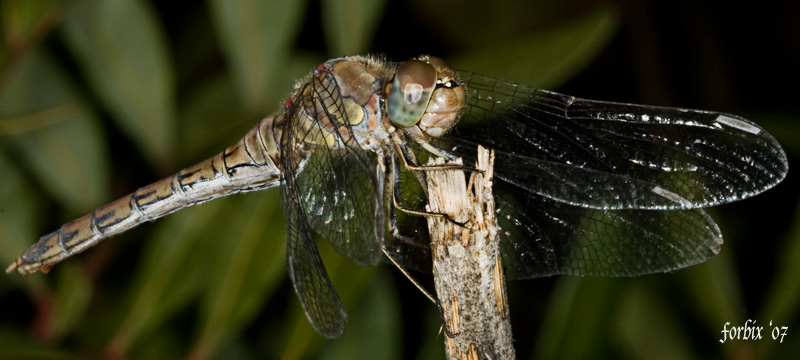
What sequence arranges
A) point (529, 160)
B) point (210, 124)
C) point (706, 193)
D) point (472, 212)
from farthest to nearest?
1. point (210, 124)
2. point (529, 160)
3. point (706, 193)
4. point (472, 212)

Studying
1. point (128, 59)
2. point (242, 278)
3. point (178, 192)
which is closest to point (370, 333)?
point (242, 278)

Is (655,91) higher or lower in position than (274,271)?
higher

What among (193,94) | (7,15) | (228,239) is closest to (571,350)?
(228,239)

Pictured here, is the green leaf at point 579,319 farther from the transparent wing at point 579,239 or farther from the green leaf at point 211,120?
the green leaf at point 211,120

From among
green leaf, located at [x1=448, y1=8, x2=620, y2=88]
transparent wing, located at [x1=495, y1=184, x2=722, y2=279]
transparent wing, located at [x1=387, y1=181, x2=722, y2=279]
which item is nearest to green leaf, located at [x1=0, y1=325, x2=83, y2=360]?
transparent wing, located at [x1=387, y1=181, x2=722, y2=279]

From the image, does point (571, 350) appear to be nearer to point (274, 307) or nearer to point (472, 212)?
point (472, 212)

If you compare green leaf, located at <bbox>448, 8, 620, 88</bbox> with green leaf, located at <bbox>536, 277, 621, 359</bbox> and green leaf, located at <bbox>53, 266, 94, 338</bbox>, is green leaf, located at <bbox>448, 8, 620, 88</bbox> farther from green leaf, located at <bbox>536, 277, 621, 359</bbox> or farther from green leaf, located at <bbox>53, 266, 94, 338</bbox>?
green leaf, located at <bbox>53, 266, 94, 338</bbox>

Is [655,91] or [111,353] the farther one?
[655,91]
